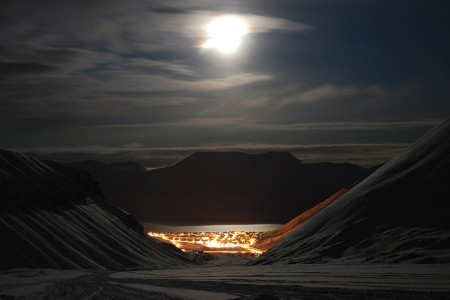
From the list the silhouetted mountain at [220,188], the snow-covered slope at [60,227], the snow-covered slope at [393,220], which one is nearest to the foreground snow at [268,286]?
the snow-covered slope at [393,220]

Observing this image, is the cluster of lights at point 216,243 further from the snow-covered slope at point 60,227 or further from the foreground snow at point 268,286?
the foreground snow at point 268,286

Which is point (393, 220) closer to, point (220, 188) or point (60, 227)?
point (60, 227)

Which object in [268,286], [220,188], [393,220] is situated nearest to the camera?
[268,286]

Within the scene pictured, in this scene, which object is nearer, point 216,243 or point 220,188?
point 216,243

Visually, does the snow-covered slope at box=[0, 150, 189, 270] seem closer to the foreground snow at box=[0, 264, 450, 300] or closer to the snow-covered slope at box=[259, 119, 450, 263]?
the foreground snow at box=[0, 264, 450, 300]

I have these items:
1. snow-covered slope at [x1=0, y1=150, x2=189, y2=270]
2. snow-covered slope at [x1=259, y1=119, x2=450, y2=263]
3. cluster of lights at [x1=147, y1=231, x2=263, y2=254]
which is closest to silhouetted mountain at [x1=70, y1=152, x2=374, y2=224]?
cluster of lights at [x1=147, y1=231, x2=263, y2=254]

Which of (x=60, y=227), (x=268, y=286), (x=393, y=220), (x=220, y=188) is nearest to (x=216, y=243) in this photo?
(x=60, y=227)

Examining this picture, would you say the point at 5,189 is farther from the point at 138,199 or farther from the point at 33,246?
the point at 138,199

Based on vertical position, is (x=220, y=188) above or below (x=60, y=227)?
above
